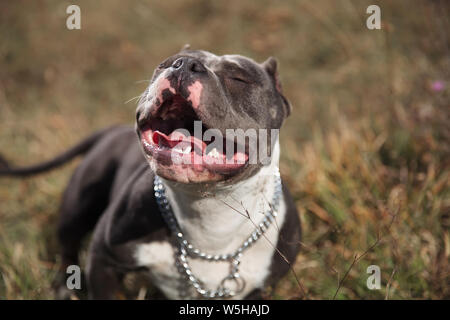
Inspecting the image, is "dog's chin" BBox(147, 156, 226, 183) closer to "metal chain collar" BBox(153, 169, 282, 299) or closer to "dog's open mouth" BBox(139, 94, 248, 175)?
"dog's open mouth" BBox(139, 94, 248, 175)

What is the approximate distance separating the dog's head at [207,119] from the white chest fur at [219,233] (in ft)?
0.46

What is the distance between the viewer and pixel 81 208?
305 centimetres

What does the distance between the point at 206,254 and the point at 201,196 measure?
0.43 metres

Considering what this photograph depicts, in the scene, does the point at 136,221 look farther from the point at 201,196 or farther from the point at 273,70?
the point at 273,70

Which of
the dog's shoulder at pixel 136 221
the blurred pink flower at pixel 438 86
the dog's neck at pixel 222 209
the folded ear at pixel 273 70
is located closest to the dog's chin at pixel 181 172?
the dog's neck at pixel 222 209

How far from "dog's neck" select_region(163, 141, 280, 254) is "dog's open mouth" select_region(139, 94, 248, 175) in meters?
0.14

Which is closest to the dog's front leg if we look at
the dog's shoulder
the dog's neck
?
the dog's shoulder

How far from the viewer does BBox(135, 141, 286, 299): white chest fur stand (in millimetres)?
2133

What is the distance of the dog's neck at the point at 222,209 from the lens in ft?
6.89

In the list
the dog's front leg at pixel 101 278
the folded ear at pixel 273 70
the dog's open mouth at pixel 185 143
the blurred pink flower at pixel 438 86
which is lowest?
the dog's front leg at pixel 101 278

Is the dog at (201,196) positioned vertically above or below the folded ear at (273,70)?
below

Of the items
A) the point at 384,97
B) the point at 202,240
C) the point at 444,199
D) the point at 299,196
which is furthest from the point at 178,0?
the point at 202,240

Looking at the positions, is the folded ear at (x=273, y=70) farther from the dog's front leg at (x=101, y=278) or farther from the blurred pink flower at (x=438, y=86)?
the blurred pink flower at (x=438, y=86)

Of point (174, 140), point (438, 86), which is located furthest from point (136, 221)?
point (438, 86)
